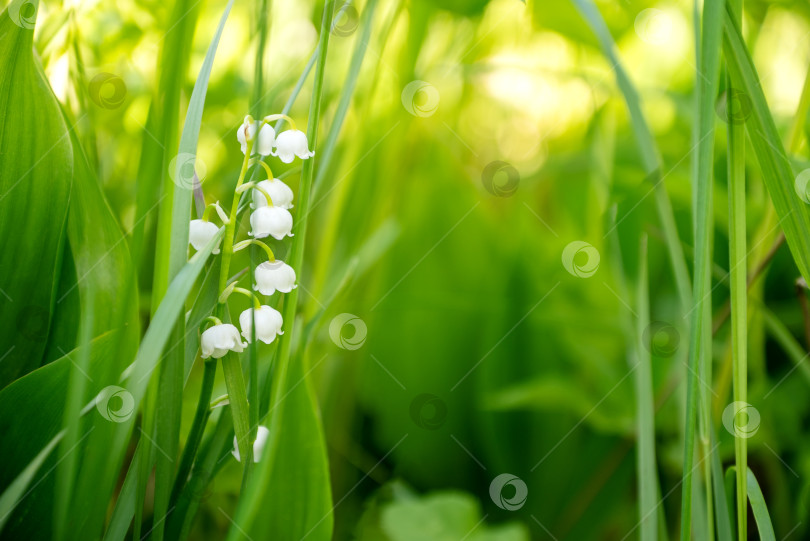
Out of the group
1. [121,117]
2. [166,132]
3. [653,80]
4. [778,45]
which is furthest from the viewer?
[653,80]

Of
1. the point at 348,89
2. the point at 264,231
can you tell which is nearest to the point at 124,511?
the point at 264,231

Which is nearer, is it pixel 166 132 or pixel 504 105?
pixel 166 132

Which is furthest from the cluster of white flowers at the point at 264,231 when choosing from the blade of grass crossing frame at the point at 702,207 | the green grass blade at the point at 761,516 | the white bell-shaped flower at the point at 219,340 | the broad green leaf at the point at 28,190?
the green grass blade at the point at 761,516

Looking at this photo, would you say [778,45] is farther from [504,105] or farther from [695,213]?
[695,213]

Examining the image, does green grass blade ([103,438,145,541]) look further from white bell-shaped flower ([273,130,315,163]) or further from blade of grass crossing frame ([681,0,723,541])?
blade of grass crossing frame ([681,0,723,541])

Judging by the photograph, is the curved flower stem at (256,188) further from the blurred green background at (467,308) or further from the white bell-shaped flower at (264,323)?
the blurred green background at (467,308)

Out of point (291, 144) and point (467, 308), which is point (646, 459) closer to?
point (291, 144)

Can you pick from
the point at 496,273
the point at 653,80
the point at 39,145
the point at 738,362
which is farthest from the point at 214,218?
the point at 653,80
